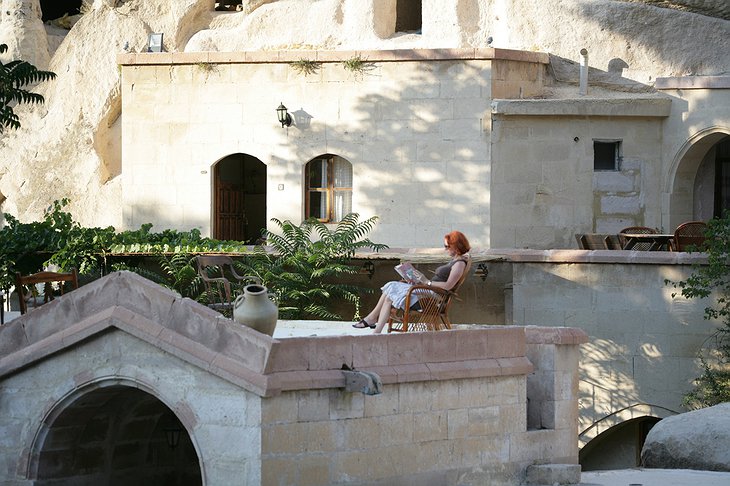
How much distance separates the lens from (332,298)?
74.1 feet

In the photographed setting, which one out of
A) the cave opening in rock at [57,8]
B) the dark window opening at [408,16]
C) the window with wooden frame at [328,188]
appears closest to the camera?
the window with wooden frame at [328,188]

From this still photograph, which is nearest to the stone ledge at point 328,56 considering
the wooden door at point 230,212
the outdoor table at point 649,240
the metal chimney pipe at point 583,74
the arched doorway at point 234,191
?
the metal chimney pipe at point 583,74

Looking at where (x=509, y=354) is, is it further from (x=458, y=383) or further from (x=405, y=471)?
(x=405, y=471)

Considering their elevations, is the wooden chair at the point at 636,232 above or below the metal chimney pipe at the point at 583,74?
below

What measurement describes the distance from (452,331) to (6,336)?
444 centimetres

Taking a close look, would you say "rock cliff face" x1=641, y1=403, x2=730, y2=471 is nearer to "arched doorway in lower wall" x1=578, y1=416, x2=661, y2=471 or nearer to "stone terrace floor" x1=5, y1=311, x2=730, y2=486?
"stone terrace floor" x1=5, y1=311, x2=730, y2=486

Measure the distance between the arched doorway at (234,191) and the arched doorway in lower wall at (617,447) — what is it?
292 inches

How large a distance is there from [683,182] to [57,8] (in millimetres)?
14494

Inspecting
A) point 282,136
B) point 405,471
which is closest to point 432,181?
point 282,136

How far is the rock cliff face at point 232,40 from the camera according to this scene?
85.4 ft

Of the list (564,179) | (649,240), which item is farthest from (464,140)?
(649,240)

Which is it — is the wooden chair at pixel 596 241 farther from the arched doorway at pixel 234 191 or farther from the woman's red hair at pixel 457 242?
the woman's red hair at pixel 457 242

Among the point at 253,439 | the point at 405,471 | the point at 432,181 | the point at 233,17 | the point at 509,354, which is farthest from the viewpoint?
the point at 233,17

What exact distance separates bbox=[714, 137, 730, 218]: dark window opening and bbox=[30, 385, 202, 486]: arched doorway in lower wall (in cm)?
1133
